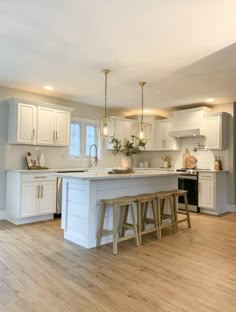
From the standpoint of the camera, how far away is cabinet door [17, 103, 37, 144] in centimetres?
459

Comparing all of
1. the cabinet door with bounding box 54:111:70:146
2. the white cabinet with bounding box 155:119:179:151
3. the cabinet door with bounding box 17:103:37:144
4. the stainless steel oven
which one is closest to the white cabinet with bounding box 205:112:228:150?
the stainless steel oven

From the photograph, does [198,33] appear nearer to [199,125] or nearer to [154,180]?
[154,180]

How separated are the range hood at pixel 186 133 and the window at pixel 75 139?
7.75ft

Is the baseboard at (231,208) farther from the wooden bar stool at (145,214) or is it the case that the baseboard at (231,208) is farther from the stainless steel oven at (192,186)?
the wooden bar stool at (145,214)

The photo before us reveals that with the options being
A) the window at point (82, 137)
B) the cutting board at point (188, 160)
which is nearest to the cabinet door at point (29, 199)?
the window at point (82, 137)

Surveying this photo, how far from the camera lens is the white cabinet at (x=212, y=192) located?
537 centimetres

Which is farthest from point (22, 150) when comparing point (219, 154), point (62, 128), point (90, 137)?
point (219, 154)

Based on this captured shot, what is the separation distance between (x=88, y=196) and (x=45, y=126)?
7.61 ft

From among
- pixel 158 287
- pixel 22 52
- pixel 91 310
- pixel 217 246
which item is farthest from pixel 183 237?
pixel 22 52

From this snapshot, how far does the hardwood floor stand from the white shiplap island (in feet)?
0.63

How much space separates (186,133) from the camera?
5.99 m

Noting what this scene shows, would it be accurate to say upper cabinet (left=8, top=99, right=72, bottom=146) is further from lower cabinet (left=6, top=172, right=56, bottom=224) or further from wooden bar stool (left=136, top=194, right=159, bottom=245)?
wooden bar stool (left=136, top=194, right=159, bottom=245)

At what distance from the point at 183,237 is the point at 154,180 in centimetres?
100

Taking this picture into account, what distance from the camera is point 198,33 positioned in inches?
106
